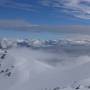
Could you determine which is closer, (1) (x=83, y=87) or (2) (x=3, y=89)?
(1) (x=83, y=87)

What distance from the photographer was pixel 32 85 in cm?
19750

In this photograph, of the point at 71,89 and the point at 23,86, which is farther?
the point at 23,86

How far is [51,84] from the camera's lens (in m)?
196

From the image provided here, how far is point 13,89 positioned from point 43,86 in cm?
1542

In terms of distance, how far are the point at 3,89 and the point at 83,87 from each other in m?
66.1

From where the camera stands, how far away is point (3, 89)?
7815 inches

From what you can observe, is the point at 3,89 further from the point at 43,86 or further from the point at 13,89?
the point at 43,86

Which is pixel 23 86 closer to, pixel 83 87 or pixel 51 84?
pixel 51 84

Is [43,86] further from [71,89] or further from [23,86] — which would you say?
Answer: [71,89]

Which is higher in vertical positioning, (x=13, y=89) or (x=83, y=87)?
(x=83, y=87)

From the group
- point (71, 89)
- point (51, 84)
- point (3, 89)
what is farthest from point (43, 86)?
point (71, 89)

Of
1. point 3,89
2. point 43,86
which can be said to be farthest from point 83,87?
point 3,89

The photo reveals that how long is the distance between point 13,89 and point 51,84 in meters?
19.6

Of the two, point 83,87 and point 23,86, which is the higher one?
point 83,87
